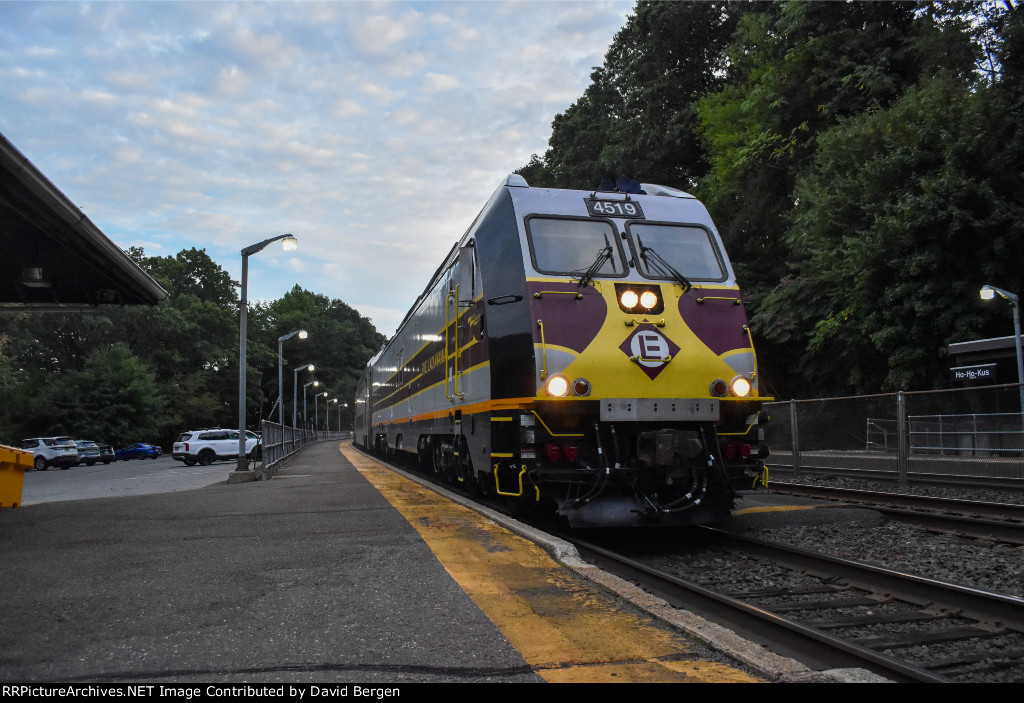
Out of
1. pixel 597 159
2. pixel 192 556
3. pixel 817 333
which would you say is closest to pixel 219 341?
pixel 597 159

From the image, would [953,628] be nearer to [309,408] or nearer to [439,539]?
[439,539]

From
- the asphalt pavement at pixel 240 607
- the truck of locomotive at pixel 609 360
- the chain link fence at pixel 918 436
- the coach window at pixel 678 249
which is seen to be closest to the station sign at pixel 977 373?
the chain link fence at pixel 918 436

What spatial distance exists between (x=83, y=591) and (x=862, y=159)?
22.2 meters

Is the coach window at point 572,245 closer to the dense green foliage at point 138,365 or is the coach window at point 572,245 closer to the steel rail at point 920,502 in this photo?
the steel rail at point 920,502

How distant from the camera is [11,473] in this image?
37.0ft

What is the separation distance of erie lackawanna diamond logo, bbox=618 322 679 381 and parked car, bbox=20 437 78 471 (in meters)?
35.3

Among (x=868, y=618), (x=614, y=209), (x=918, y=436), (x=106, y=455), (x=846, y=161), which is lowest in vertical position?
(x=106, y=455)

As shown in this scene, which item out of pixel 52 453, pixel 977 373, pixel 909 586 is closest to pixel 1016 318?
pixel 977 373

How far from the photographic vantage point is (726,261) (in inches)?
336

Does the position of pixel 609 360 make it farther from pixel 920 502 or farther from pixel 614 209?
pixel 920 502

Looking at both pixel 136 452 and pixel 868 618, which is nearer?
pixel 868 618

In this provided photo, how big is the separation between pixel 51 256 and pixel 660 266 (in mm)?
8689

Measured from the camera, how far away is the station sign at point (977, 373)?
16188mm

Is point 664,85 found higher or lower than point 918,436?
higher
